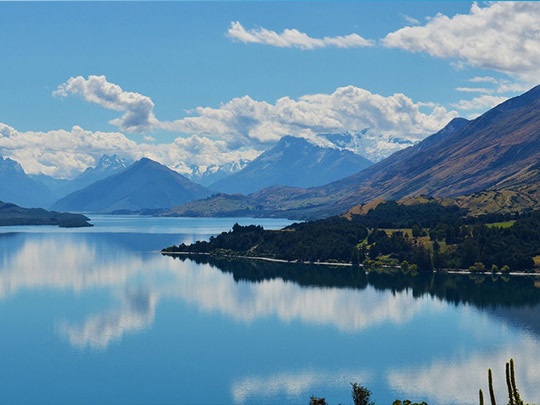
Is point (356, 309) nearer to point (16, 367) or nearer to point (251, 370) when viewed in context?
point (251, 370)

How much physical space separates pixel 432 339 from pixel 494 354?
17.8 meters

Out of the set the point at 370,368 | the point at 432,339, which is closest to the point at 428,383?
the point at 370,368

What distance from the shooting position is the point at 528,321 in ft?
543

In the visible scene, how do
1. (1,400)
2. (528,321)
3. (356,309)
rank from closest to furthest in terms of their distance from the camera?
1. (1,400)
2. (528,321)
3. (356,309)

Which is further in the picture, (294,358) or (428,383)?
(294,358)

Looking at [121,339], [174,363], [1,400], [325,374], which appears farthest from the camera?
[121,339]

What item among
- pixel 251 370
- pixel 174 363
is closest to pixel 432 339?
pixel 251 370

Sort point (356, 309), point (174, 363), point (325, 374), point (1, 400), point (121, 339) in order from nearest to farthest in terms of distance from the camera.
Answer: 1. point (1, 400)
2. point (325, 374)
3. point (174, 363)
4. point (121, 339)
5. point (356, 309)

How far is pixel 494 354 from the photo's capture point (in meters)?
132

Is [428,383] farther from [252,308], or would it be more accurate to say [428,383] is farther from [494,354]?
[252,308]

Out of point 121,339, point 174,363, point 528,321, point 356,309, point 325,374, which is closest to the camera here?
point 325,374

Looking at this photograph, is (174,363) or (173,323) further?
(173,323)

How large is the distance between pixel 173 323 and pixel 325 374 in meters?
57.0

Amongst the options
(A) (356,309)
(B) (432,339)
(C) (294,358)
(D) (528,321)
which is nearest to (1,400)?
(C) (294,358)
